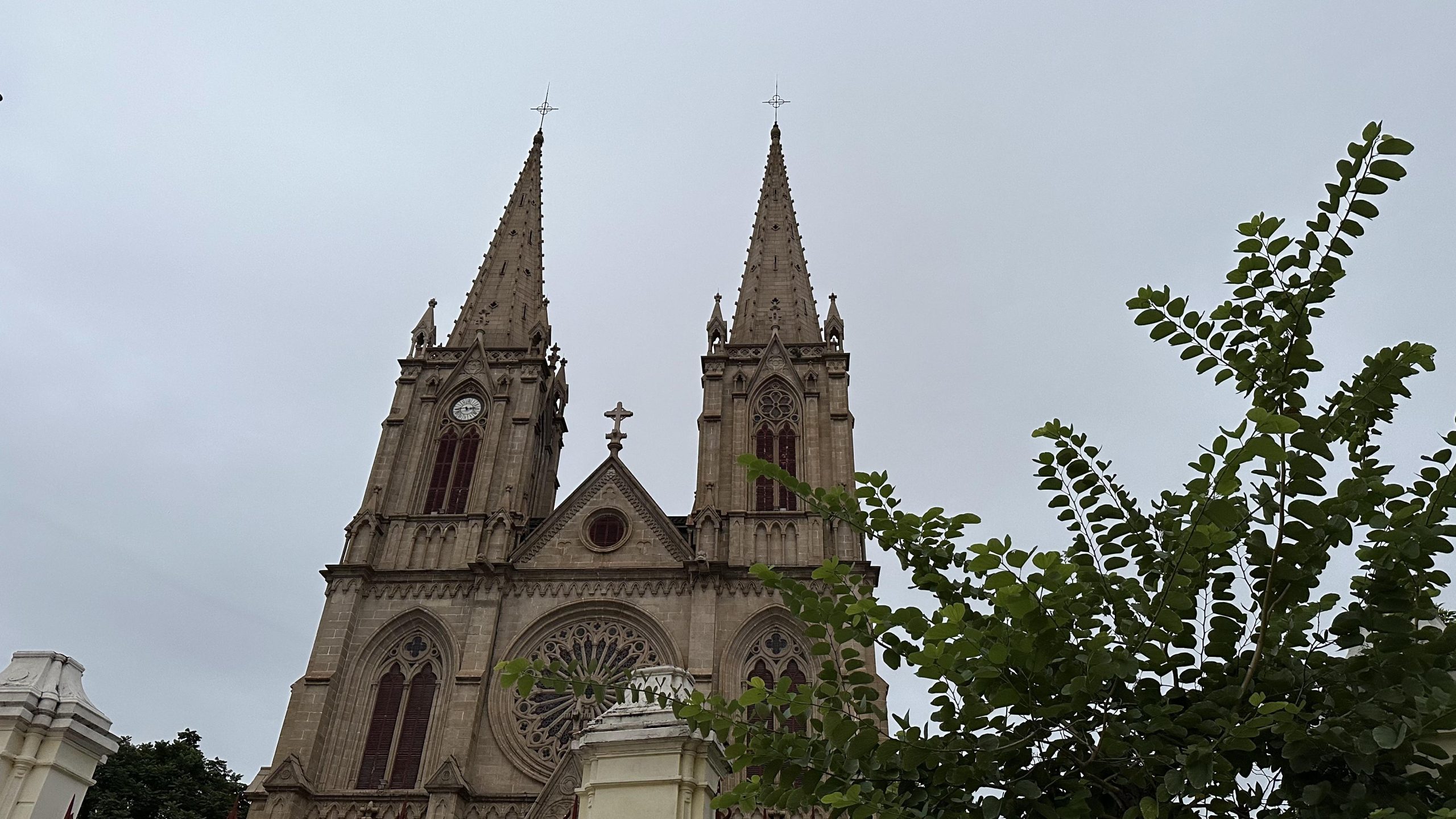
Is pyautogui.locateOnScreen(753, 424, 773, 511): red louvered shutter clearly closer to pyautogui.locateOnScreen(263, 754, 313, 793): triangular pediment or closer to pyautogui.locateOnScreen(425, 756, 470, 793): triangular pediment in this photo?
pyautogui.locateOnScreen(425, 756, 470, 793): triangular pediment

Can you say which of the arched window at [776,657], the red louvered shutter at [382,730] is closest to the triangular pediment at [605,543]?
the arched window at [776,657]

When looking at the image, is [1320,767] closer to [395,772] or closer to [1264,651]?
[1264,651]

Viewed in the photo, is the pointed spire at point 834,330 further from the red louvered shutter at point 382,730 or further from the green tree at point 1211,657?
the green tree at point 1211,657

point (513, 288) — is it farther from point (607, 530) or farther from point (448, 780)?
point (448, 780)

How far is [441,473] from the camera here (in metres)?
28.9

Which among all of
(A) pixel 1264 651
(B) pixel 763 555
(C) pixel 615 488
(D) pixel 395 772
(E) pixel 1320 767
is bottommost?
(E) pixel 1320 767

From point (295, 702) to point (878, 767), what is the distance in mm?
22856

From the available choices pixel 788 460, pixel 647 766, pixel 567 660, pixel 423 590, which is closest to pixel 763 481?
pixel 788 460

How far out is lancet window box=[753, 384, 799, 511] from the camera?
92.2 feet

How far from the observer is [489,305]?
33750mm

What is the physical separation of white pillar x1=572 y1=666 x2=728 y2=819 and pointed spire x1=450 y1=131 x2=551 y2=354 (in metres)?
26.6

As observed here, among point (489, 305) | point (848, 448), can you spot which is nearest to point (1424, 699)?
point (848, 448)

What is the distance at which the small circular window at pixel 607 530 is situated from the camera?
27.0m

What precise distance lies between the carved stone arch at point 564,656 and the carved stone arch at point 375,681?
4.56 ft
